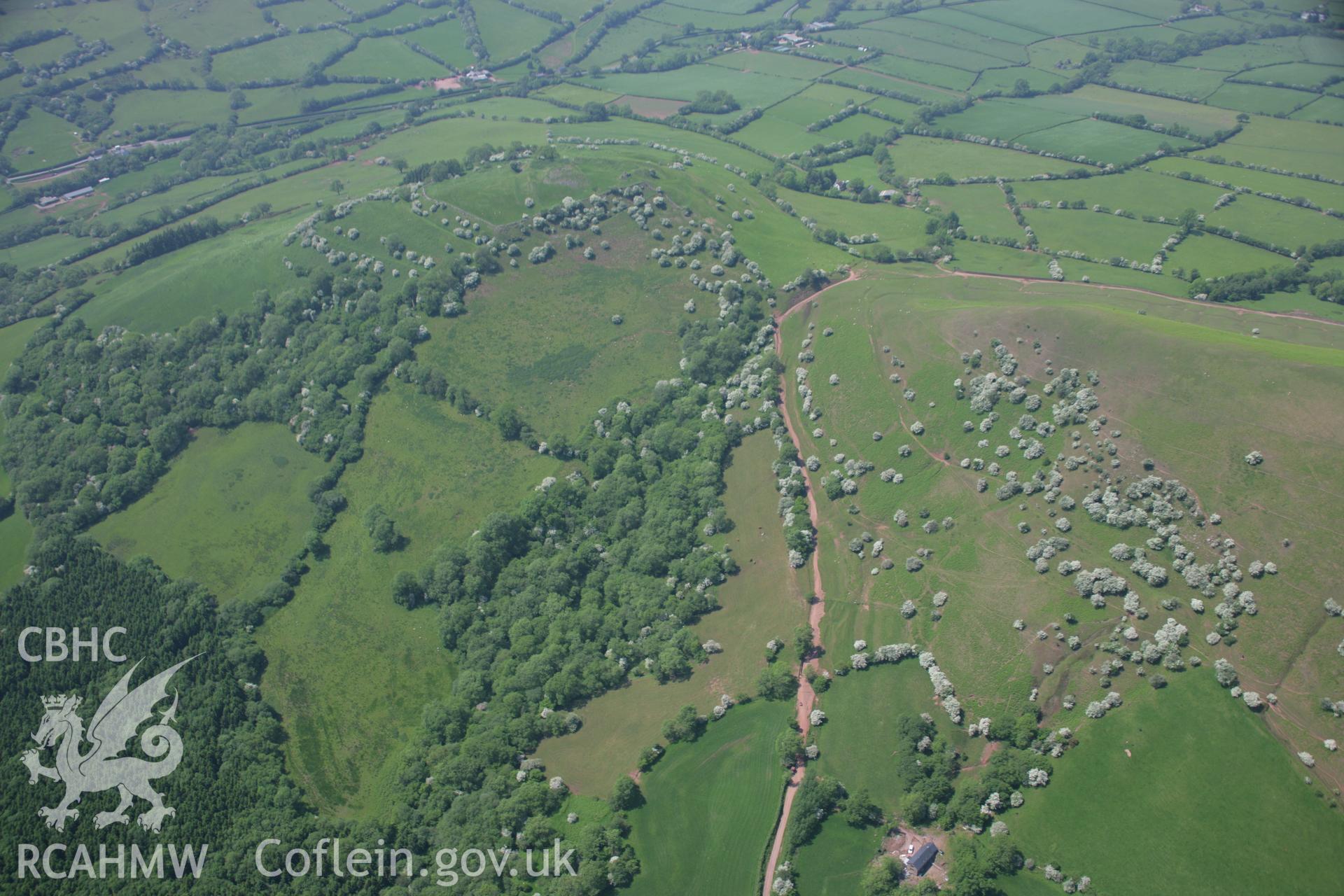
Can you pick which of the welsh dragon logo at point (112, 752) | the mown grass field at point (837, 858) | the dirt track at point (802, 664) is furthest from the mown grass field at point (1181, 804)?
the welsh dragon logo at point (112, 752)

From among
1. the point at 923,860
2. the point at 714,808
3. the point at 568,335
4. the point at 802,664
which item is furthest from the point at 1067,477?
the point at 568,335

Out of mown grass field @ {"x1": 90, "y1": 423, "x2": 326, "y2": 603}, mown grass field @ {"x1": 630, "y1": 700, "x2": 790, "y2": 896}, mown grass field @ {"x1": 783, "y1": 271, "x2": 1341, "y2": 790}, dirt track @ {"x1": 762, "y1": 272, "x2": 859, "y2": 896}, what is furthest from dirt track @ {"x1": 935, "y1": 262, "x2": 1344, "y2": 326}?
mown grass field @ {"x1": 90, "y1": 423, "x2": 326, "y2": 603}

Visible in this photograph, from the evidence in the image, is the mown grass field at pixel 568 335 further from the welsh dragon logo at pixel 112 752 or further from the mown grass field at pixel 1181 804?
the mown grass field at pixel 1181 804

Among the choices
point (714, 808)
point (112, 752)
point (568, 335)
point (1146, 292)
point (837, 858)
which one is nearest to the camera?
point (837, 858)

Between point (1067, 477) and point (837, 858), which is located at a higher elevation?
point (1067, 477)

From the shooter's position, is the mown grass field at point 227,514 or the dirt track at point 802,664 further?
the mown grass field at point 227,514

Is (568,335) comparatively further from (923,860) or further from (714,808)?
(923,860)
